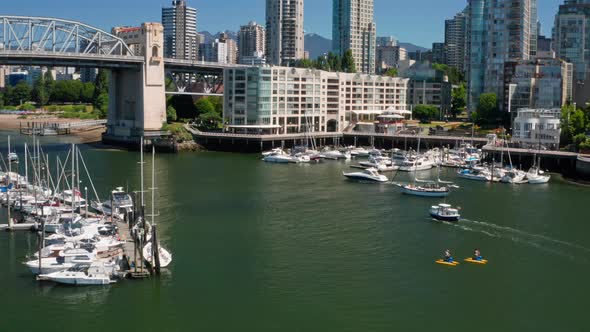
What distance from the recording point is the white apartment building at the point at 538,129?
225 feet

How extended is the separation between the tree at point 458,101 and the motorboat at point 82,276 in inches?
3456

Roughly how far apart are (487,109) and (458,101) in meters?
19.6

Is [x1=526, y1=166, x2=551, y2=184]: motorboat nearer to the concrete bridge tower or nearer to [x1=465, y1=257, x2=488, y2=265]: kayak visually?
[x1=465, y1=257, x2=488, y2=265]: kayak

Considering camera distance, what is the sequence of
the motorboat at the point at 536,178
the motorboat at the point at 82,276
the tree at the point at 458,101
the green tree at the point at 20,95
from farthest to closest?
the green tree at the point at 20,95 < the tree at the point at 458,101 < the motorboat at the point at 536,178 < the motorboat at the point at 82,276

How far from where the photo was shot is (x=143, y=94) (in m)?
83.1

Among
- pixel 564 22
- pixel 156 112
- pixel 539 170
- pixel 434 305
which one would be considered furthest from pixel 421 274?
pixel 564 22

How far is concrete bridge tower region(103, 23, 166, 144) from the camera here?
3292 inches

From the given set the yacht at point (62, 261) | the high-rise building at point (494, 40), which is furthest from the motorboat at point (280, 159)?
the yacht at point (62, 261)

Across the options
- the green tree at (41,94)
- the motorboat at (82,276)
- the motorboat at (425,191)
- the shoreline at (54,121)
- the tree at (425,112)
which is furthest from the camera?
the green tree at (41,94)

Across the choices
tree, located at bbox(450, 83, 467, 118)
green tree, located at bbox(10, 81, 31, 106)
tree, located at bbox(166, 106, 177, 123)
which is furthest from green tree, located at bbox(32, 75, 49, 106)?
tree, located at bbox(450, 83, 467, 118)

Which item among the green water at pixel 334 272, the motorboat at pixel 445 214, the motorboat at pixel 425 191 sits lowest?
the green water at pixel 334 272

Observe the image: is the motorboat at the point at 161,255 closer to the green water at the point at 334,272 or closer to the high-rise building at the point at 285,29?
the green water at the point at 334,272

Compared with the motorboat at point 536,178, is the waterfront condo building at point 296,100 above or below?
above

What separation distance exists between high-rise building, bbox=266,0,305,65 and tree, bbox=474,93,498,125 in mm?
84299
